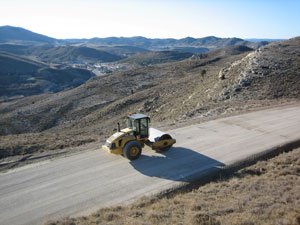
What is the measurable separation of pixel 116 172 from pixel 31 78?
158 metres

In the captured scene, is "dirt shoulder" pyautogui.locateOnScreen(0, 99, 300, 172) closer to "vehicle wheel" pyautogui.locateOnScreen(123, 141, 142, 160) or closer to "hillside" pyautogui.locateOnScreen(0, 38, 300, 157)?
"hillside" pyautogui.locateOnScreen(0, 38, 300, 157)

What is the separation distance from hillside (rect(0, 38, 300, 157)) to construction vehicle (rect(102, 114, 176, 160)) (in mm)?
6271

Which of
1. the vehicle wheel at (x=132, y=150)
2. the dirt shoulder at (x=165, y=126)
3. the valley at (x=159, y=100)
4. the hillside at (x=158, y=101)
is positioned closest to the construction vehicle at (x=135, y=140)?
the vehicle wheel at (x=132, y=150)

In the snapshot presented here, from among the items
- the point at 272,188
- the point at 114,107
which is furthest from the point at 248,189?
the point at 114,107

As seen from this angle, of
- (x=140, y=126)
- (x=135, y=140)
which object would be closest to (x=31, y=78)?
(x=140, y=126)

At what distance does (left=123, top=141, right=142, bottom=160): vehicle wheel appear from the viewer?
19.5 m

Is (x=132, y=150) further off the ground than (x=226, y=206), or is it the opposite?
→ (x=132, y=150)

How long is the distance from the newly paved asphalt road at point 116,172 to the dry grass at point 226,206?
132 centimetres

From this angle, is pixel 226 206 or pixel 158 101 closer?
pixel 226 206

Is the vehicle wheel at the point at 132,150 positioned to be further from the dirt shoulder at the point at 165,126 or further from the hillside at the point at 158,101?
the hillside at the point at 158,101

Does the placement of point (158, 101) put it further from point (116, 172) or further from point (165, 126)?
point (116, 172)

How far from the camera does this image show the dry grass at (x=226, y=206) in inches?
489

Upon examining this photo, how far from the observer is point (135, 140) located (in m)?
20.0

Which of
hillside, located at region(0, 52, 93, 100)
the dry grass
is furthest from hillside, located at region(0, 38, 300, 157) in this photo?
hillside, located at region(0, 52, 93, 100)
